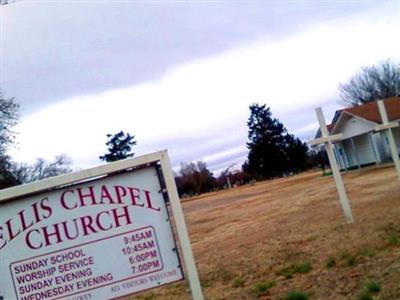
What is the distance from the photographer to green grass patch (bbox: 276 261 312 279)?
600cm

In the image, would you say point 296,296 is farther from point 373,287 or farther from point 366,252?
point 366,252

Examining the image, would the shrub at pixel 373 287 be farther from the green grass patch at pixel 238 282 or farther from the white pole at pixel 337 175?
the white pole at pixel 337 175

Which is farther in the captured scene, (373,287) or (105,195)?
(373,287)

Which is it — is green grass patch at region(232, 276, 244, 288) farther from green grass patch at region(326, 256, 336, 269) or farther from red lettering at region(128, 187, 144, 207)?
red lettering at region(128, 187, 144, 207)

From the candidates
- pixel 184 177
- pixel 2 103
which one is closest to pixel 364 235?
pixel 2 103

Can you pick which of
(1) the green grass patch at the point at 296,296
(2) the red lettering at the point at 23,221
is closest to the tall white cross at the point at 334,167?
(1) the green grass patch at the point at 296,296

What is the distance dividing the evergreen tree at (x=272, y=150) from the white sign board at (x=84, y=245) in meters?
57.6

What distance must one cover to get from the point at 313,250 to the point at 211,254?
106 inches

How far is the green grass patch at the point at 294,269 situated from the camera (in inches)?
236

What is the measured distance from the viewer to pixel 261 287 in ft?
18.6

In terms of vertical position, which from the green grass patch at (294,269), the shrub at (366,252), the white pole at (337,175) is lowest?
the shrub at (366,252)

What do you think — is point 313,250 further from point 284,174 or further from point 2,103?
point 284,174

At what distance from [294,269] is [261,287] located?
71 centimetres

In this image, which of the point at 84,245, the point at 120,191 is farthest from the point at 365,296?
the point at 84,245
